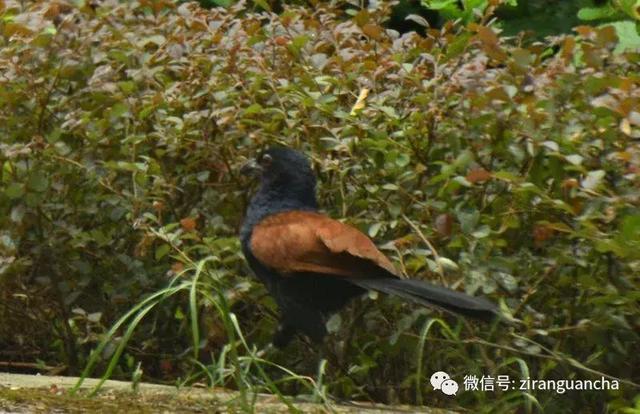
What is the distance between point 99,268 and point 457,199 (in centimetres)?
154

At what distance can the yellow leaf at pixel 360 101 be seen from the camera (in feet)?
16.6

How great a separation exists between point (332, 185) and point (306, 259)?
25.8 inches

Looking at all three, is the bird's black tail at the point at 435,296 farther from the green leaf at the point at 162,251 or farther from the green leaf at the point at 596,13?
the green leaf at the point at 596,13

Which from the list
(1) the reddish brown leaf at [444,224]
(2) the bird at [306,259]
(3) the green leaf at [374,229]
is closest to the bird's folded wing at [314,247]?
(2) the bird at [306,259]

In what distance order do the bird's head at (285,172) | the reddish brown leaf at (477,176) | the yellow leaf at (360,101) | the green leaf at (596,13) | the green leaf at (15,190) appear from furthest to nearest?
the green leaf at (596,13) → the green leaf at (15,190) → the yellow leaf at (360,101) → the bird's head at (285,172) → the reddish brown leaf at (477,176)

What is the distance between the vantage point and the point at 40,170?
18.2 ft

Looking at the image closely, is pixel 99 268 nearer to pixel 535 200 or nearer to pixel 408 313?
pixel 408 313

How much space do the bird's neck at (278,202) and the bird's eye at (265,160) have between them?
0.22 ft

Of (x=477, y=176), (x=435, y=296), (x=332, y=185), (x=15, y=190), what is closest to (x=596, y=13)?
(x=332, y=185)

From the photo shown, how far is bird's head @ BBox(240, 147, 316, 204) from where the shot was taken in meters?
4.91

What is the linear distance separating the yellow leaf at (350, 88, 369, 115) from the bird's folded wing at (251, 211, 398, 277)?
0.40m

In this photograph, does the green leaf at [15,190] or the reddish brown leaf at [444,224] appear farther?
the green leaf at [15,190]

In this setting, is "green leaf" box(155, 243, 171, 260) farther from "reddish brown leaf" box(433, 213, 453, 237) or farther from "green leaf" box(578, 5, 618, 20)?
"green leaf" box(578, 5, 618, 20)

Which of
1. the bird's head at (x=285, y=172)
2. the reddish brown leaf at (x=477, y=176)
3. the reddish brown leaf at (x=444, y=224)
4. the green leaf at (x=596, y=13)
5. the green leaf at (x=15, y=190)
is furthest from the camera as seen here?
the green leaf at (x=596, y=13)
